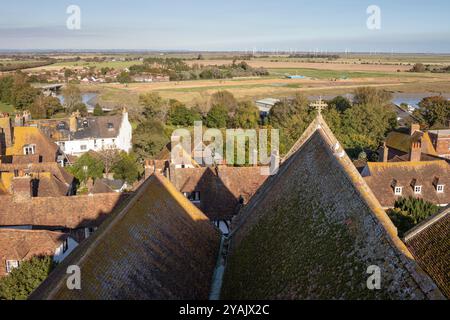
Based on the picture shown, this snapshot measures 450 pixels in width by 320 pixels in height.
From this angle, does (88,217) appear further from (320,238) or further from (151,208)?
(320,238)

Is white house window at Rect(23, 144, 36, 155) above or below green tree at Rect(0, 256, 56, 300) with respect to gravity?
above

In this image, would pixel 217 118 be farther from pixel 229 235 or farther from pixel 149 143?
pixel 229 235

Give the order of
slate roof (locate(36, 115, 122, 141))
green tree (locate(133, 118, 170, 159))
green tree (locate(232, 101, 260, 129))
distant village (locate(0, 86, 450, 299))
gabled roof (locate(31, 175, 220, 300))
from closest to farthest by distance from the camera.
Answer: distant village (locate(0, 86, 450, 299)) → gabled roof (locate(31, 175, 220, 300)) → green tree (locate(133, 118, 170, 159)) → slate roof (locate(36, 115, 122, 141)) → green tree (locate(232, 101, 260, 129))

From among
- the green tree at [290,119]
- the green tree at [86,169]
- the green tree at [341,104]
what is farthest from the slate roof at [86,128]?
the green tree at [341,104]

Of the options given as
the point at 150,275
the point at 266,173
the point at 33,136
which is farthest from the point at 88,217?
the point at 33,136

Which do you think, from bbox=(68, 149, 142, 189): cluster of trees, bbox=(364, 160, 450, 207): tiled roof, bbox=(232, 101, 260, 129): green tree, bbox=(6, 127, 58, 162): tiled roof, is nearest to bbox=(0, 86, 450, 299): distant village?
bbox=(364, 160, 450, 207): tiled roof

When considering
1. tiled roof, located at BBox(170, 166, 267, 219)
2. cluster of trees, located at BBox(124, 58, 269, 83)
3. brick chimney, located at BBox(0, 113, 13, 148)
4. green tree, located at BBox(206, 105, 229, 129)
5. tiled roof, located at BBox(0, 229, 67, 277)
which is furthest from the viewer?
cluster of trees, located at BBox(124, 58, 269, 83)

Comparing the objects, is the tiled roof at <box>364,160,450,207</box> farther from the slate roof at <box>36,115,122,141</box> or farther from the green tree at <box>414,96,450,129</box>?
the slate roof at <box>36,115,122,141</box>
